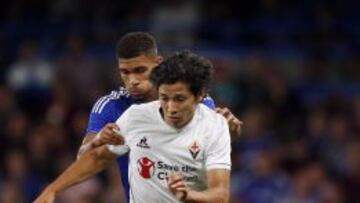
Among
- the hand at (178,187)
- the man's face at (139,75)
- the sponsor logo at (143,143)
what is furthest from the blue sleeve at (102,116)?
the hand at (178,187)

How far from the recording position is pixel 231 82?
530 inches

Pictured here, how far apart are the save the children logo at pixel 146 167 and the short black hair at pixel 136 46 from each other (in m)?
0.63

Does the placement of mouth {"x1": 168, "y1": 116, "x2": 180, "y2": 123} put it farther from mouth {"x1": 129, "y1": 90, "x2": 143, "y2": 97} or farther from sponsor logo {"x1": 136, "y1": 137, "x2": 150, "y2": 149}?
mouth {"x1": 129, "y1": 90, "x2": 143, "y2": 97}

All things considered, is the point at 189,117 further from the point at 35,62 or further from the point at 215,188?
the point at 35,62

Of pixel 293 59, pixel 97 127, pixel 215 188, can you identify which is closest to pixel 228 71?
pixel 293 59

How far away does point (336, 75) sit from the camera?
1416 centimetres

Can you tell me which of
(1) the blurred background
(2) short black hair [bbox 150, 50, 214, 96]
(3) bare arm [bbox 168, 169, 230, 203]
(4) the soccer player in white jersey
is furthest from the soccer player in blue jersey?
(1) the blurred background

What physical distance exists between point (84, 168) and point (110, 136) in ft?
0.75

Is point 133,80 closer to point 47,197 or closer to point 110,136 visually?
point 110,136

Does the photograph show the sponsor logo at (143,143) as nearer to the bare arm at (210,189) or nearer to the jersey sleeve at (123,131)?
the jersey sleeve at (123,131)

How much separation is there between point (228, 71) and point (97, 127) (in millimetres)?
6230

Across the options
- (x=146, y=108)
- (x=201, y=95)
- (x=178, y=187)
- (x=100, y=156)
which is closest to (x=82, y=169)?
(x=100, y=156)

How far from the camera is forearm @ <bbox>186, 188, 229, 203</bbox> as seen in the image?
6.55 meters

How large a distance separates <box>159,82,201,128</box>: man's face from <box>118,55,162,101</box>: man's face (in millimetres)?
415
